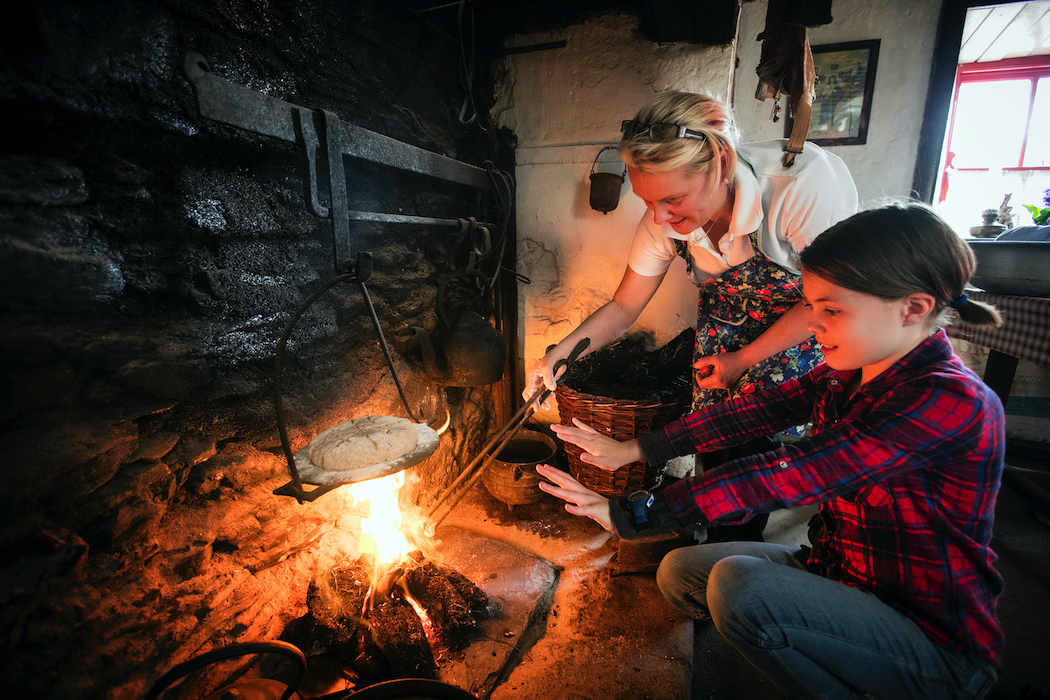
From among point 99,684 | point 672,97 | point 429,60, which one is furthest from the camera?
point 429,60

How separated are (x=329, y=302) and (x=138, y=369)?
699mm

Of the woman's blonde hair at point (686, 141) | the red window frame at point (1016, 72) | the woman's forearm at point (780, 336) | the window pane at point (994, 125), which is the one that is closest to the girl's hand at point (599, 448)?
the woman's forearm at point (780, 336)

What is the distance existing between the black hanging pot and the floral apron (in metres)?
0.68

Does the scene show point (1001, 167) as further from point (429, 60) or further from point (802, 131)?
point (429, 60)

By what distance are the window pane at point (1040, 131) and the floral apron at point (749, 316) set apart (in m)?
5.62

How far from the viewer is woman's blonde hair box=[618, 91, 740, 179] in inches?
64.6

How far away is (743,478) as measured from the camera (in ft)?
4.34

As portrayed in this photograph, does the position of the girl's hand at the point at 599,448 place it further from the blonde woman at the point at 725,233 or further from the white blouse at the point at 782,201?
the white blouse at the point at 782,201

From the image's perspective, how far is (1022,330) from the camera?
2375 mm

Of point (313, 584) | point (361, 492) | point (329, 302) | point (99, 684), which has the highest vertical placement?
point (329, 302)

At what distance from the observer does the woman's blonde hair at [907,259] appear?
3.88 feet

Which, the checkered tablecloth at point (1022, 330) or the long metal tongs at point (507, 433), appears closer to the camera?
the long metal tongs at point (507, 433)

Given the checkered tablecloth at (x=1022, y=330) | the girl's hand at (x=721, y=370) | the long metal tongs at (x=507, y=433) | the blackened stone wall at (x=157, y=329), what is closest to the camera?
the blackened stone wall at (x=157, y=329)

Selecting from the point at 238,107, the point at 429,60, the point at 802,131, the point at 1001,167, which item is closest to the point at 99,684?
the point at 238,107
